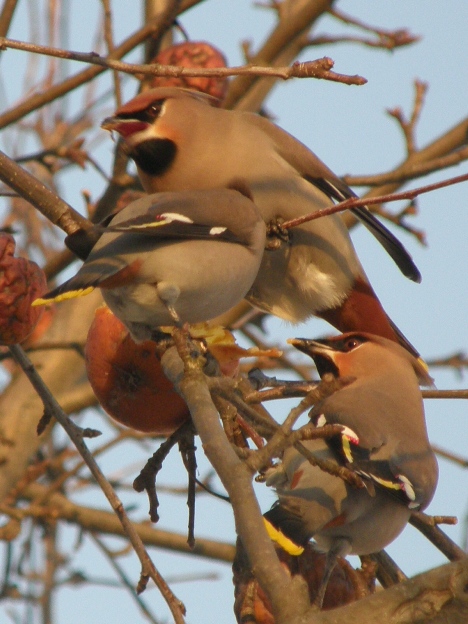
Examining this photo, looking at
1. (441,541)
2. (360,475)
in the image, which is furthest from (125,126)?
(441,541)

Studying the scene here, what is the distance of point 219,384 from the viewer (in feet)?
6.45

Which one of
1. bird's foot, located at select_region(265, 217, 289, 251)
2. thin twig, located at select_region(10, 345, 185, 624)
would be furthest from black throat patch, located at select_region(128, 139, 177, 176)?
thin twig, located at select_region(10, 345, 185, 624)

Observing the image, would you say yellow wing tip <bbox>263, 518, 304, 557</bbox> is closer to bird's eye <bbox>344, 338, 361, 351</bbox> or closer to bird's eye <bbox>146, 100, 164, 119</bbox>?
bird's eye <bbox>344, 338, 361, 351</bbox>

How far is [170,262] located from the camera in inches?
97.7

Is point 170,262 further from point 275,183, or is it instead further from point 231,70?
point 275,183

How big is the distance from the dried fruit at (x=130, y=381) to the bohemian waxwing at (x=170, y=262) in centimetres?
21

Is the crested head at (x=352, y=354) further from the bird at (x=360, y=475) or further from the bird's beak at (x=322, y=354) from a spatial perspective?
the bird at (x=360, y=475)

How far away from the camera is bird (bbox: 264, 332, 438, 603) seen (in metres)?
2.38

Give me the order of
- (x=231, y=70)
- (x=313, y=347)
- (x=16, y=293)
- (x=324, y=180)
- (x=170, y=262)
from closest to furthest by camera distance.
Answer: (x=231, y=70) < (x=170, y=262) < (x=16, y=293) < (x=313, y=347) < (x=324, y=180)

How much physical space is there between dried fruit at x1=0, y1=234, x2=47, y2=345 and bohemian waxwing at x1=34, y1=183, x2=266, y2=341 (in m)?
0.27

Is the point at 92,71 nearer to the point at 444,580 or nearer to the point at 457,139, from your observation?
the point at 457,139

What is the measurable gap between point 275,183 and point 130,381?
2.64 ft

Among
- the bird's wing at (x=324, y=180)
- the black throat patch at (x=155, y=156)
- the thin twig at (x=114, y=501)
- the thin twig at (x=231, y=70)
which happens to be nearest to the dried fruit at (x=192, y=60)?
the bird's wing at (x=324, y=180)

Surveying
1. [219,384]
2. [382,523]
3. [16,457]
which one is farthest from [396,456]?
[16,457]
